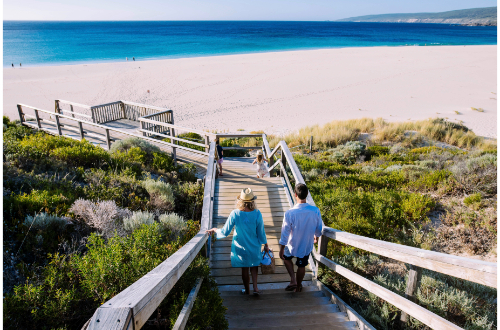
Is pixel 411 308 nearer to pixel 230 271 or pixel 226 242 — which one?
pixel 230 271

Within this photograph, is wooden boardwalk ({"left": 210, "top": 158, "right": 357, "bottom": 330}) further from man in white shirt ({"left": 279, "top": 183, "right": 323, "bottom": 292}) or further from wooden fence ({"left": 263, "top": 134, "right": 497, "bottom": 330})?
wooden fence ({"left": 263, "top": 134, "right": 497, "bottom": 330})

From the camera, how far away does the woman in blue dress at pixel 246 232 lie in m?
3.43

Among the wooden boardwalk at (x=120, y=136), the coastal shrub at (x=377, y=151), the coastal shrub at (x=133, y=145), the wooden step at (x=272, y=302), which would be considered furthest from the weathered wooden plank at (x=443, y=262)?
the coastal shrub at (x=377, y=151)

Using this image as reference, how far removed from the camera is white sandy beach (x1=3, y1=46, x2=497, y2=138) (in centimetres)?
1972

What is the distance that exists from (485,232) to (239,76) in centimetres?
2981

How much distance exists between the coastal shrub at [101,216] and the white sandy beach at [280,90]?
13.3 m

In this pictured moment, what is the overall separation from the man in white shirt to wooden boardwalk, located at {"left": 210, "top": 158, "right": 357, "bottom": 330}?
30 centimetres

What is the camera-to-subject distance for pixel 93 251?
110 inches

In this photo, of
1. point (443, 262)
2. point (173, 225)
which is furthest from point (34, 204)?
point (443, 262)

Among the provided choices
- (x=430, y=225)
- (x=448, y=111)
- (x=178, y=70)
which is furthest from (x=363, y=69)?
(x=430, y=225)

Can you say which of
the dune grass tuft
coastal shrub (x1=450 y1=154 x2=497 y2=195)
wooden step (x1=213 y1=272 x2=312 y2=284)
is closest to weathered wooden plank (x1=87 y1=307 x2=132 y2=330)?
wooden step (x1=213 y1=272 x2=312 y2=284)

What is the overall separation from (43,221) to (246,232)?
255 centimetres

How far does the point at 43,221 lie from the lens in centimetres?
377

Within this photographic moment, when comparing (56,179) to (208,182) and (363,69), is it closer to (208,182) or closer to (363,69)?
(208,182)
